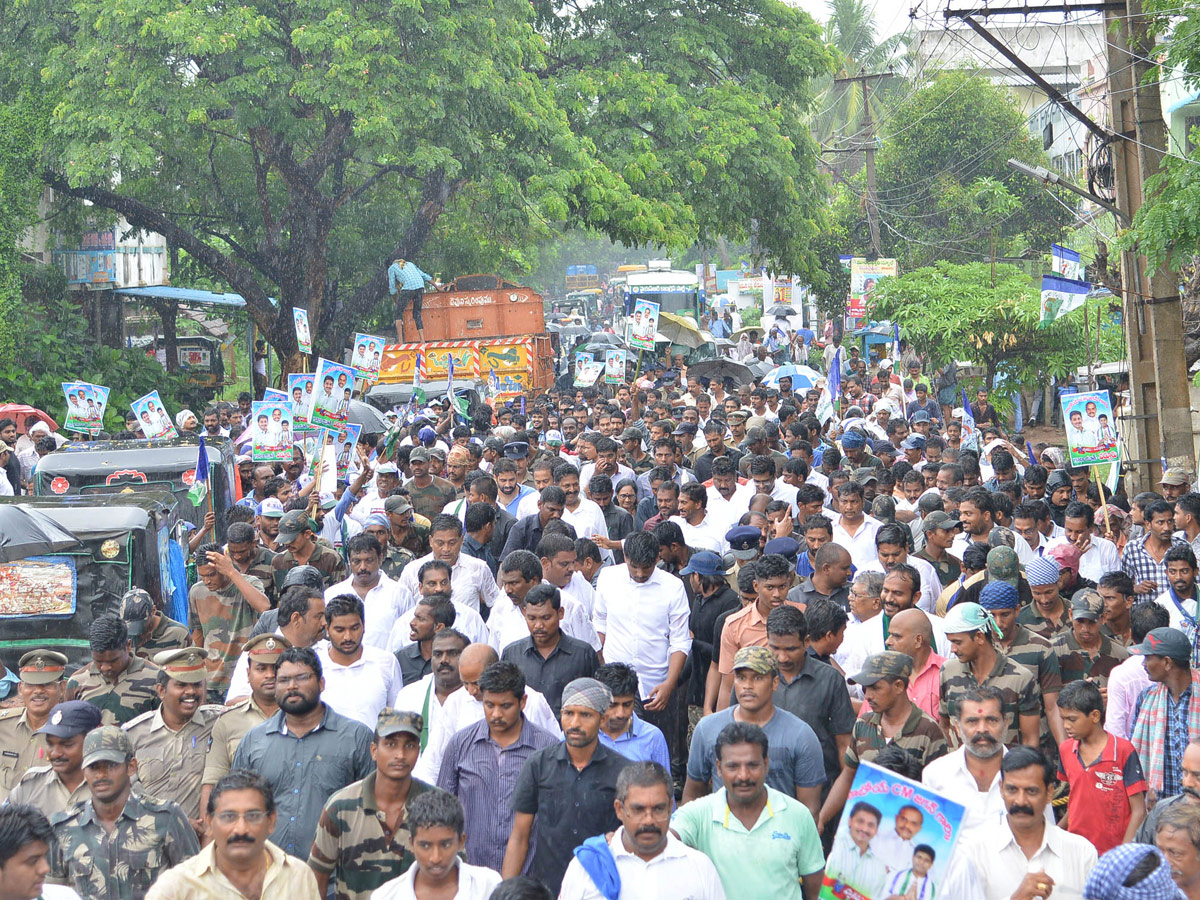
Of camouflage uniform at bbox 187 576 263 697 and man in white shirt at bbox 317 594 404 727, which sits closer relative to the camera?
man in white shirt at bbox 317 594 404 727

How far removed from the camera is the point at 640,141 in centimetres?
2552

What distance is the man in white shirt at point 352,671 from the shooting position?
661cm

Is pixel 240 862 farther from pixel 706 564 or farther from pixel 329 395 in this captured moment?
pixel 329 395

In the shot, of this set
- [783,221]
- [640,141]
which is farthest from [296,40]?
[783,221]

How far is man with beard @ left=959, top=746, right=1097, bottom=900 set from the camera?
15.6 feet

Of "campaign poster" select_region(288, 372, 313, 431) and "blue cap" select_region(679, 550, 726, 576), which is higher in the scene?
"campaign poster" select_region(288, 372, 313, 431)

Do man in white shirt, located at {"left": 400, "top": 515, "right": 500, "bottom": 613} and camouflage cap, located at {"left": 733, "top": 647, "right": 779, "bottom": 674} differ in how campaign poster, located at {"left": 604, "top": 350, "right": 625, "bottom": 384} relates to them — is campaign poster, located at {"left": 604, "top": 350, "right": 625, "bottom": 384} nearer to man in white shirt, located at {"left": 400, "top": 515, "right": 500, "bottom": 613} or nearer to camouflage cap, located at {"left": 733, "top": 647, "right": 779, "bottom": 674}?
man in white shirt, located at {"left": 400, "top": 515, "right": 500, "bottom": 613}

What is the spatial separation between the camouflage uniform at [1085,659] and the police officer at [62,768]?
424 cm

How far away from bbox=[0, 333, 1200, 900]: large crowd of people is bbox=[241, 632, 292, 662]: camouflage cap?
20 millimetres

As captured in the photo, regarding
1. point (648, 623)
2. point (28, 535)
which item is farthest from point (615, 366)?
point (648, 623)

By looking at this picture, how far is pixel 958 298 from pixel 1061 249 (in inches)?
335

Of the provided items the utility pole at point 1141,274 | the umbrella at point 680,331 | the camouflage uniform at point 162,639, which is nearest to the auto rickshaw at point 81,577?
the camouflage uniform at point 162,639

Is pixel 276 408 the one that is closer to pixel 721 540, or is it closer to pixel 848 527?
pixel 721 540

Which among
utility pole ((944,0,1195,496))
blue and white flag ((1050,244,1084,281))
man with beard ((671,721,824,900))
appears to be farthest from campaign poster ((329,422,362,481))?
man with beard ((671,721,824,900))
